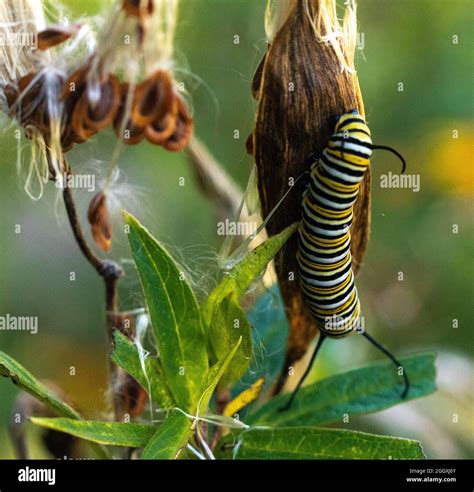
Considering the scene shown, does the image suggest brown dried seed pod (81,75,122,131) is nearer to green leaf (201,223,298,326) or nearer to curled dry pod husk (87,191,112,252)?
curled dry pod husk (87,191,112,252)

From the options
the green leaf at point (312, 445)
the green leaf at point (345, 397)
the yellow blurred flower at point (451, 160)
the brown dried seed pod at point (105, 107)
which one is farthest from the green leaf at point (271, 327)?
the yellow blurred flower at point (451, 160)

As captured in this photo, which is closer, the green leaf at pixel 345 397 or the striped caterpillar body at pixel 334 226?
the striped caterpillar body at pixel 334 226

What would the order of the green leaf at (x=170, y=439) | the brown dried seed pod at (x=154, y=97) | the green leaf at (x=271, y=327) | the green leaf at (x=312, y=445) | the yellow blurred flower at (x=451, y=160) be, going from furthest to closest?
1. the yellow blurred flower at (x=451, y=160)
2. the green leaf at (x=271, y=327)
3. the green leaf at (x=312, y=445)
4. the brown dried seed pod at (x=154, y=97)
5. the green leaf at (x=170, y=439)

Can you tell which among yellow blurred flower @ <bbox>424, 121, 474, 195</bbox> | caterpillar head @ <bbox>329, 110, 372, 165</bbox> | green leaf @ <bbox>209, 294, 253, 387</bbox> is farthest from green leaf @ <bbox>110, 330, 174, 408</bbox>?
yellow blurred flower @ <bbox>424, 121, 474, 195</bbox>

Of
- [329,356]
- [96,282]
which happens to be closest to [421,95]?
[329,356]

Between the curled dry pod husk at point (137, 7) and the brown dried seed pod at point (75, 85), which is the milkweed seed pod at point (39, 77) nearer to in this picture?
the brown dried seed pod at point (75, 85)

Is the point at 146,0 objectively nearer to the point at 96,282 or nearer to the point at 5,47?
the point at 5,47

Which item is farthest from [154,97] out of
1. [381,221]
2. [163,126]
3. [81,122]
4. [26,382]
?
[381,221]

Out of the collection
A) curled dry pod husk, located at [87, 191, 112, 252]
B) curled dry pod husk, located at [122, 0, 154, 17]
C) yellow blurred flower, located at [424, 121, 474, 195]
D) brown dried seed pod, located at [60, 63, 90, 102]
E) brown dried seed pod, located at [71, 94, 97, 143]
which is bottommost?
yellow blurred flower, located at [424, 121, 474, 195]
